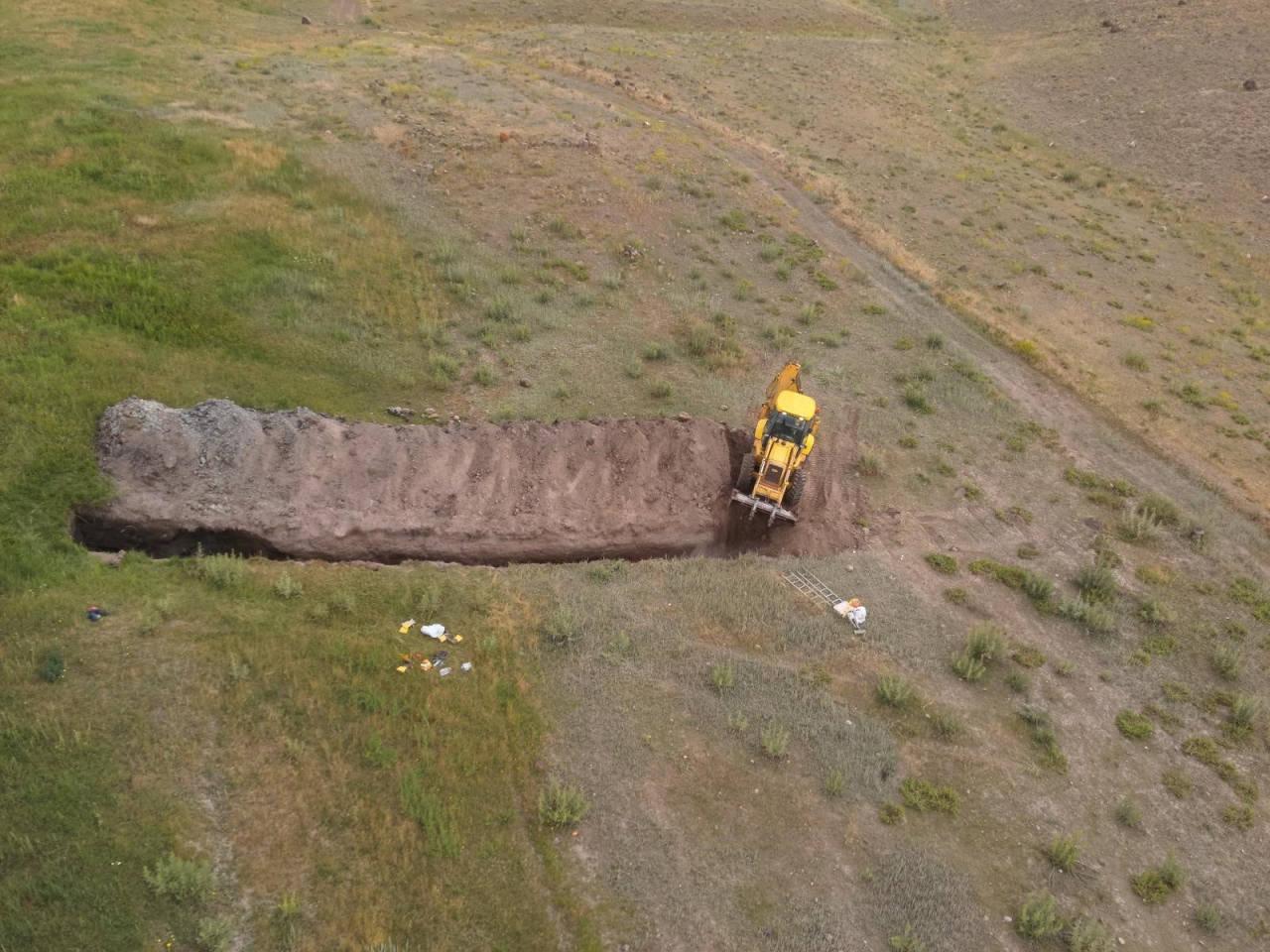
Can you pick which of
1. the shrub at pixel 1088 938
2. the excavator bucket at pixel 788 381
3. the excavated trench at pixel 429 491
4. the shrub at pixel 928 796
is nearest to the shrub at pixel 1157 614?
the excavated trench at pixel 429 491

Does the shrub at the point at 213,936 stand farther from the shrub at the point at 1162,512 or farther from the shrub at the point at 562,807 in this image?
the shrub at the point at 1162,512

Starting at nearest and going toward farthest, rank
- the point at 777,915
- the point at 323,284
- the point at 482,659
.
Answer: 1. the point at 777,915
2. the point at 482,659
3. the point at 323,284

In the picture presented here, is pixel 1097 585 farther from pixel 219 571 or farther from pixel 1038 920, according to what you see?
pixel 219 571

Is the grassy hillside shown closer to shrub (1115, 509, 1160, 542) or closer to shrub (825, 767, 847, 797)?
shrub (825, 767, 847, 797)

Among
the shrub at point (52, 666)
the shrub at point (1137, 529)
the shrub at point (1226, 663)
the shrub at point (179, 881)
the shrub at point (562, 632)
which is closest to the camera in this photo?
the shrub at point (179, 881)

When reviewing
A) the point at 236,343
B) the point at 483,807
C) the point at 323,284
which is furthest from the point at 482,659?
the point at 323,284

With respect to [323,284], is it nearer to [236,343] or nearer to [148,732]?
[236,343]
